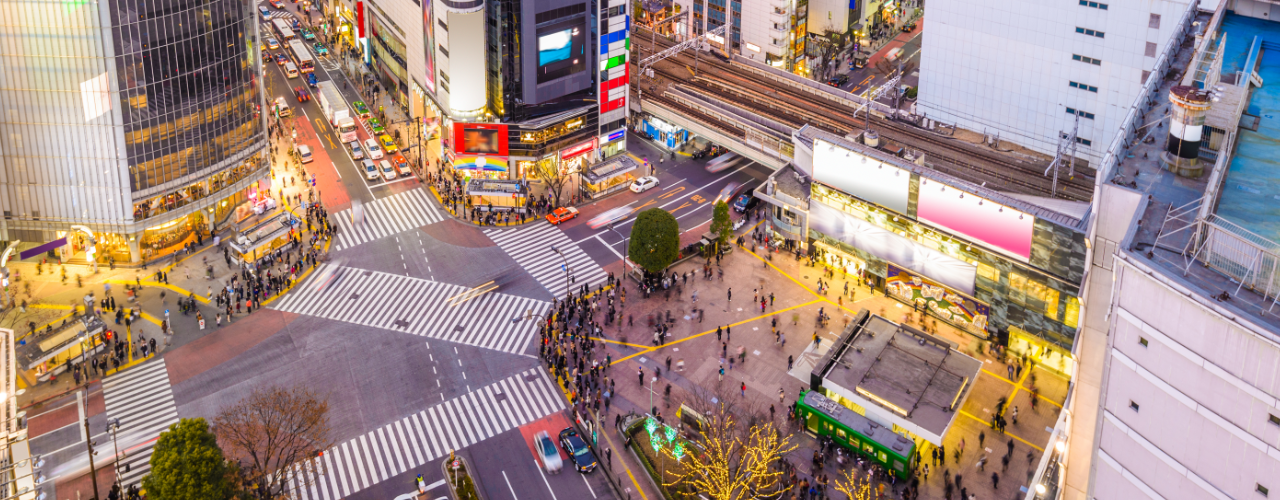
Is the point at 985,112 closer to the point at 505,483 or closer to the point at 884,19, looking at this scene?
the point at 884,19

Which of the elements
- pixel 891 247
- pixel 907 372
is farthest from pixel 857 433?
pixel 891 247

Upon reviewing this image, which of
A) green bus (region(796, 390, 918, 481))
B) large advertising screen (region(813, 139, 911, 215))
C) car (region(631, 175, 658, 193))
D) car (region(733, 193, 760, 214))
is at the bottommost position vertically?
green bus (region(796, 390, 918, 481))

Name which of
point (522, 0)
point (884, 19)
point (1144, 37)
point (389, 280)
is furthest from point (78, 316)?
point (884, 19)

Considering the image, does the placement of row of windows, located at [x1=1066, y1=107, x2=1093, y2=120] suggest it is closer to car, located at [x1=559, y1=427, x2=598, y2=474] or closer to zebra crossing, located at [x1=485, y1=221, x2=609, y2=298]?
zebra crossing, located at [x1=485, y1=221, x2=609, y2=298]

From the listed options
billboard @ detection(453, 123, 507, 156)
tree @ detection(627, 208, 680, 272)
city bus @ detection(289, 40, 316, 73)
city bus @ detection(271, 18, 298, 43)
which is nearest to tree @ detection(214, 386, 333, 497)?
tree @ detection(627, 208, 680, 272)

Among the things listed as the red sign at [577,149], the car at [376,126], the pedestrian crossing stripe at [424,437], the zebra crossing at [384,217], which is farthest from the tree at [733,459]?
the car at [376,126]

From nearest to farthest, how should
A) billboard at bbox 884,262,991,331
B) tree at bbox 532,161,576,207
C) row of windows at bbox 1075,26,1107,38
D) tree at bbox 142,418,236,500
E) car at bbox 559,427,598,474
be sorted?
1. tree at bbox 142,418,236,500
2. car at bbox 559,427,598,474
3. billboard at bbox 884,262,991,331
4. row of windows at bbox 1075,26,1107,38
5. tree at bbox 532,161,576,207

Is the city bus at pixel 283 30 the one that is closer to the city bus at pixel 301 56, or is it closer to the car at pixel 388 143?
the city bus at pixel 301 56
